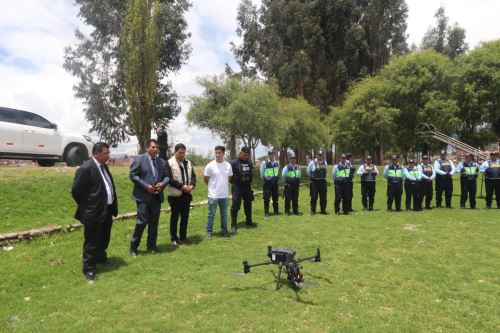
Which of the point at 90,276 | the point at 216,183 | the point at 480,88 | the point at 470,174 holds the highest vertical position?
the point at 480,88

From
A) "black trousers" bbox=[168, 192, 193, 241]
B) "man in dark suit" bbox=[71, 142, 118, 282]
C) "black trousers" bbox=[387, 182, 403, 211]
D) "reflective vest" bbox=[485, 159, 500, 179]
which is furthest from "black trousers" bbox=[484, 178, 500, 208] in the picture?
"man in dark suit" bbox=[71, 142, 118, 282]

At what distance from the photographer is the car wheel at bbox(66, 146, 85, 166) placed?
13984 millimetres

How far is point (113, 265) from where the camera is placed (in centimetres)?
663

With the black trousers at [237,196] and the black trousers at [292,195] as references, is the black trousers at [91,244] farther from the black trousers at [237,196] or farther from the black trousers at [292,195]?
the black trousers at [292,195]

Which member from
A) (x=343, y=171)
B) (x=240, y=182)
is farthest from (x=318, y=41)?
(x=240, y=182)

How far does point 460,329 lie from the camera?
4355 mm

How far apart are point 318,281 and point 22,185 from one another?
968 centimetres

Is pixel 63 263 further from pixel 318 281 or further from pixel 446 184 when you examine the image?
pixel 446 184

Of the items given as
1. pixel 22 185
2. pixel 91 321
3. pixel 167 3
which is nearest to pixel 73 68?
pixel 167 3

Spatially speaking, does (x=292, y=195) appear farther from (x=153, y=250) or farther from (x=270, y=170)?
(x=153, y=250)

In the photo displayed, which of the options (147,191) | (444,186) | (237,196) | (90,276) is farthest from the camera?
(444,186)

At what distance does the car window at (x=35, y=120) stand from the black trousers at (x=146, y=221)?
802 centimetres

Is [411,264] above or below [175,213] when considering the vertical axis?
below

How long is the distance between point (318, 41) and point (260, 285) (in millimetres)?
33791
